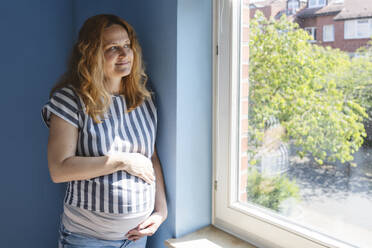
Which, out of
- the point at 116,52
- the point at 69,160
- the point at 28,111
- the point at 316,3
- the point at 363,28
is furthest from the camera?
the point at 28,111

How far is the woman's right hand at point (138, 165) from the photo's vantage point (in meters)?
1.31

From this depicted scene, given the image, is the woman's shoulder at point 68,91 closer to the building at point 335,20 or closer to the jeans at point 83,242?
the jeans at point 83,242

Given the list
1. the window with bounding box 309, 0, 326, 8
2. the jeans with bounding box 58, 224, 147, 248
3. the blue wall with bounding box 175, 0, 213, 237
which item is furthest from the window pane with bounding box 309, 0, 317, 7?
the jeans with bounding box 58, 224, 147, 248

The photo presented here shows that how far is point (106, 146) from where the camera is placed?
4.32 feet

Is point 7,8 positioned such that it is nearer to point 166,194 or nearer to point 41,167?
point 41,167

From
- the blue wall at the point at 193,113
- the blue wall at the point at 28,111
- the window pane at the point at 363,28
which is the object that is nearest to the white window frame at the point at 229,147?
the blue wall at the point at 193,113

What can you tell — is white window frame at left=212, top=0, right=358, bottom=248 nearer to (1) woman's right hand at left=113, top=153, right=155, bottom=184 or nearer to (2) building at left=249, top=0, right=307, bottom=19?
(2) building at left=249, top=0, right=307, bottom=19

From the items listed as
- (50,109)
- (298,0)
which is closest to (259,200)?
(298,0)

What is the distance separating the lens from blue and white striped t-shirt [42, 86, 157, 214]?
129 cm

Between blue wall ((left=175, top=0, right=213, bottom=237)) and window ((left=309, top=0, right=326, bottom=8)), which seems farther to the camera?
blue wall ((left=175, top=0, right=213, bottom=237))

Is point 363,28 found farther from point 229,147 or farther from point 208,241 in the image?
point 208,241

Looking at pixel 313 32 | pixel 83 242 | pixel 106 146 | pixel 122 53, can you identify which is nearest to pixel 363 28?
pixel 313 32

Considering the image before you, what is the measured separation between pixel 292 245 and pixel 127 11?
124 cm

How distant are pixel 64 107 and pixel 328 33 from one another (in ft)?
3.12
